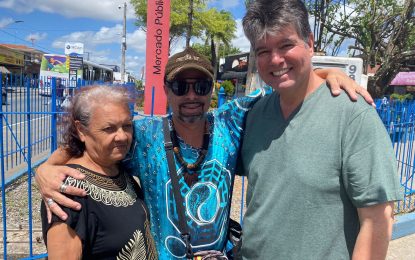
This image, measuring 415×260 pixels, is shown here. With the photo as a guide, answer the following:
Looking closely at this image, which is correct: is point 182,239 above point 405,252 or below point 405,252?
above

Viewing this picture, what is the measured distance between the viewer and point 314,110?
1.58 m

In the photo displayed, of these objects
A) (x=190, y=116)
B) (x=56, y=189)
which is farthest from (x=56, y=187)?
(x=190, y=116)

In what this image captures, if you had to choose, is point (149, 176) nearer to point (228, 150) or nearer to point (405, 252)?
point (228, 150)

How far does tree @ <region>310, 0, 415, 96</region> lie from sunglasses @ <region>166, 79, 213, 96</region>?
8974 millimetres

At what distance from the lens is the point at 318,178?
1.50 meters

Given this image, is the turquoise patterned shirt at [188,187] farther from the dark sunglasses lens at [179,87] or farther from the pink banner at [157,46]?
the pink banner at [157,46]

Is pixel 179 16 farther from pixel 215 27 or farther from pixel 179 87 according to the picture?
pixel 179 87

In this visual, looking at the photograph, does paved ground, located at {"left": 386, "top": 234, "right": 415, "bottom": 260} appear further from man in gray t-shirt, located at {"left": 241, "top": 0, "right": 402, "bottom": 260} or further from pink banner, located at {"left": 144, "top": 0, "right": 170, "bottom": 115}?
pink banner, located at {"left": 144, "top": 0, "right": 170, "bottom": 115}

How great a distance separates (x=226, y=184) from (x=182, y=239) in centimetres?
38

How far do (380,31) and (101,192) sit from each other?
10.7m

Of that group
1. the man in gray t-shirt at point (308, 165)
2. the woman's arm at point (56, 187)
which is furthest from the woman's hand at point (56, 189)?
the man in gray t-shirt at point (308, 165)

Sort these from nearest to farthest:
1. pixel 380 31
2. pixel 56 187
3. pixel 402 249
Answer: pixel 56 187
pixel 402 249
pixel 380 31

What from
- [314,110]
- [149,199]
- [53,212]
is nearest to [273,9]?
[314,110]

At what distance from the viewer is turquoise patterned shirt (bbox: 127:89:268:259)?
185cm
